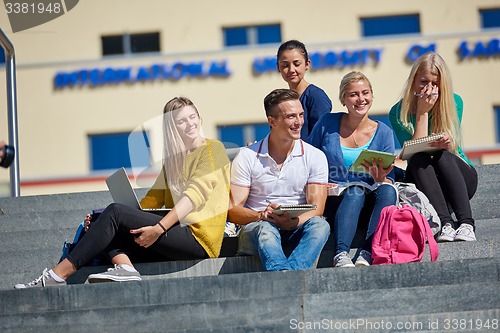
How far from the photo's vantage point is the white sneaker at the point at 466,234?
562 centimetres

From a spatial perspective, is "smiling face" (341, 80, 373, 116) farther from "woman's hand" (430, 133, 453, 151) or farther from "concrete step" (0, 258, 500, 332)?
"concrete step" (0, 258, 500, 332)

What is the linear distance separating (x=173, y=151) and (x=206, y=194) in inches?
13.8

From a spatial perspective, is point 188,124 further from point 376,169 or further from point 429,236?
point 429,236

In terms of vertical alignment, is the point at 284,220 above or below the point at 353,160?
below

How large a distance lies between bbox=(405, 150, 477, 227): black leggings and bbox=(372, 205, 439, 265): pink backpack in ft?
1.54

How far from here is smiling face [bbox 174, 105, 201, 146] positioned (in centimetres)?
584

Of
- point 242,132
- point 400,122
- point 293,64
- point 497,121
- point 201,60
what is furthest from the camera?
point 201,60

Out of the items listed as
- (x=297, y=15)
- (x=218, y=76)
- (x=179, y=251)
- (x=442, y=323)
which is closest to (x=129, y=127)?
(x=218, y=76)

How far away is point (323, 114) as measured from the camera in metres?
6.63

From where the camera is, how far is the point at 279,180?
5812 millimetres

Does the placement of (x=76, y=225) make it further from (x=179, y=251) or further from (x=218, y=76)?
(x=218, y=76)

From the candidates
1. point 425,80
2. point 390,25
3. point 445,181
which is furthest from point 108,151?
point 445,181

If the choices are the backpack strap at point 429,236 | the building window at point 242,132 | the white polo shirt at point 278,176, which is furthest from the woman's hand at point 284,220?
the building window at point 242,132

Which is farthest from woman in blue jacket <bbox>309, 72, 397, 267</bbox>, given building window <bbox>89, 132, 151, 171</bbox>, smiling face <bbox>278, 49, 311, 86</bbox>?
building window <bbox>89, 132, 151, 171</bbox>
